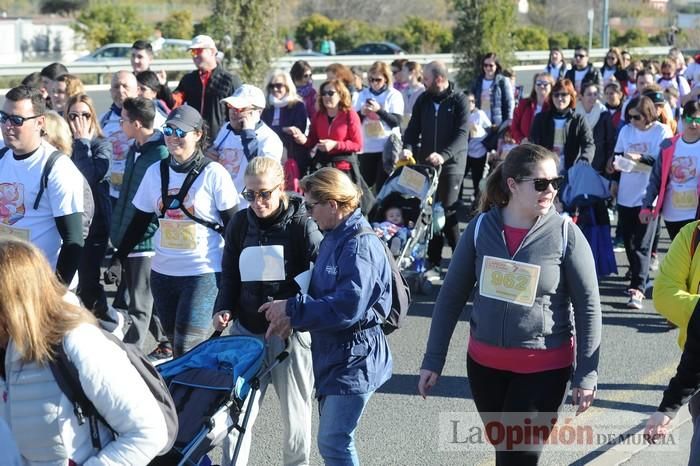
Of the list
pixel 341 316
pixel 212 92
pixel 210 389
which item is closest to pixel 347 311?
pixel 341 316

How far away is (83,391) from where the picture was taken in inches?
118

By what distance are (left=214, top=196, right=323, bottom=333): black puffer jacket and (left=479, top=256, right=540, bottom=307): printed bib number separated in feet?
3.73

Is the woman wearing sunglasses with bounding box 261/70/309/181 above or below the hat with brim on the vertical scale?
below

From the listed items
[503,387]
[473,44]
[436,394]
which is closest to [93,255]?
[436,394]

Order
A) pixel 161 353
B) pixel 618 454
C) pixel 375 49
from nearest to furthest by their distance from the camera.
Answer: pixel 618 454, pixel 161 353, pixel 375 49

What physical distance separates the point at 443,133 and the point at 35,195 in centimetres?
511

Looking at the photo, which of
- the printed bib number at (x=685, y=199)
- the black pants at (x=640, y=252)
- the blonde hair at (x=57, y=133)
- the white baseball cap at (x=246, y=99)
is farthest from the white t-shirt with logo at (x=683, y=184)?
the blonde hair at (x=57, y=133)

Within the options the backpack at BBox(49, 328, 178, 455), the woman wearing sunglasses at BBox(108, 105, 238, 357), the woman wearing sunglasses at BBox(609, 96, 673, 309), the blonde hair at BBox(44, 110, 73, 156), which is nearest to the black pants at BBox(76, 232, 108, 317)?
the blonde hair at BBox(44, 110, 73, 156)

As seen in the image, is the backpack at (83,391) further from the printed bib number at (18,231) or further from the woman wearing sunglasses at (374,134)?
the woman wearing sunglasses at (374,134)

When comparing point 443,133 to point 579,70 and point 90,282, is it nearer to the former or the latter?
point 90,282

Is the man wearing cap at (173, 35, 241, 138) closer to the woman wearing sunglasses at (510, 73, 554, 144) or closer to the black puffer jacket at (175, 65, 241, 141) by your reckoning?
the black puffer jacket at (175, 65, 241, 141)

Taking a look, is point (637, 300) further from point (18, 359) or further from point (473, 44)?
point (473, 44)

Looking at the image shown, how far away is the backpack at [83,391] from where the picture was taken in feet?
9.78

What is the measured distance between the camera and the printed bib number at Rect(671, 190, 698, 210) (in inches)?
323
